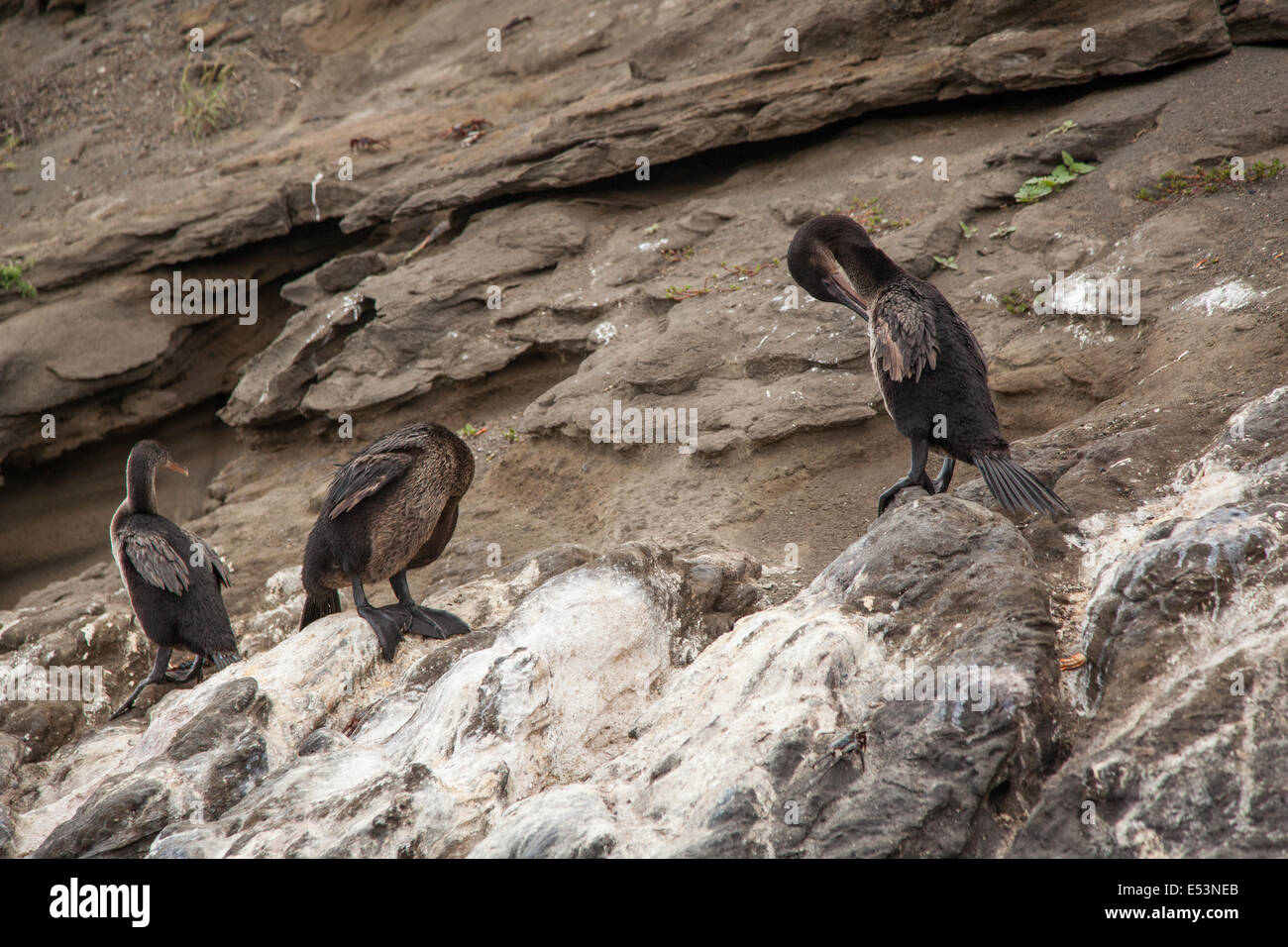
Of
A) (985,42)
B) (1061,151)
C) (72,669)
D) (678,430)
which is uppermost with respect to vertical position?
(985,42)

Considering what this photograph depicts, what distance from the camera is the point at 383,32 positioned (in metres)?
16.1

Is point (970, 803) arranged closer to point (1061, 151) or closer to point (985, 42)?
point (1061, 151)

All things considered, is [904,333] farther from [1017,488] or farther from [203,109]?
[203,109]

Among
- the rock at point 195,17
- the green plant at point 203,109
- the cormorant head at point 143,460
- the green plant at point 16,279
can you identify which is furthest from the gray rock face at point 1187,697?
the rock at point 195,17

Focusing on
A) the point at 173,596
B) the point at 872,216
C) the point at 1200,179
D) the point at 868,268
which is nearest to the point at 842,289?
the point at 868,268

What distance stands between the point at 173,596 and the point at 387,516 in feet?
6.68

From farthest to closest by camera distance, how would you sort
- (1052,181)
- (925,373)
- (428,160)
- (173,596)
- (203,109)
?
(203,109), (428,160), (1052,181), (173,596), (925,373)

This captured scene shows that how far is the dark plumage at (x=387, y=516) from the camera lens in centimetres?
574

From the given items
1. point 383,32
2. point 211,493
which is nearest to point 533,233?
point 211,493

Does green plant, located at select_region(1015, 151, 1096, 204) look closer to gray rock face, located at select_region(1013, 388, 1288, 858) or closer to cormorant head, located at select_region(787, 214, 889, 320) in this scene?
cormorant head, located at select_region(787, 214, 889, 320)

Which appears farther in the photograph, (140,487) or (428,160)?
(428,160)

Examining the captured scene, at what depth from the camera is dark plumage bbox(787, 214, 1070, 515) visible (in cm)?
499

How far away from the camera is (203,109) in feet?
50.6

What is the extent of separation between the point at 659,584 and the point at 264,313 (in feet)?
33.9
